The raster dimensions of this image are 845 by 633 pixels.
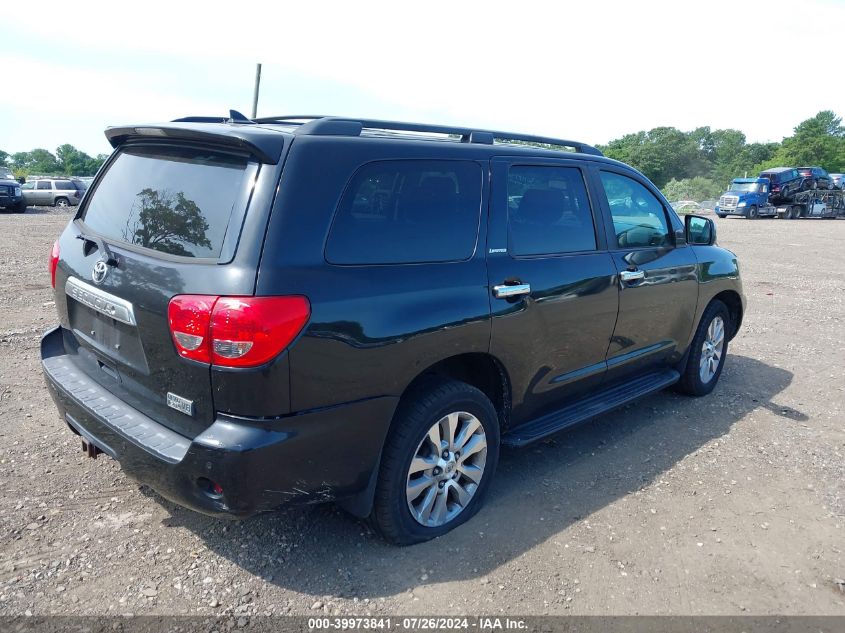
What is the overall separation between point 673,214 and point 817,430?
1.88 m

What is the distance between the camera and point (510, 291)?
10.5ft

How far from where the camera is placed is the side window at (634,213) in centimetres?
414

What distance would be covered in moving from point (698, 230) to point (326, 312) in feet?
11.3

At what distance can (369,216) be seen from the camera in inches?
108

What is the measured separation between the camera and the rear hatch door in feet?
8.02

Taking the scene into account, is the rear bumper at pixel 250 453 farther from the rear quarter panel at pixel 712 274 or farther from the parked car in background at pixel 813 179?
the parked car in background at pixel 813 179

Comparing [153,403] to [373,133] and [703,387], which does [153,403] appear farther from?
[703,387]

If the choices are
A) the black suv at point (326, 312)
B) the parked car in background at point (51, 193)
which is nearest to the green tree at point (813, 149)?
the parked car in background at point (51, 193)

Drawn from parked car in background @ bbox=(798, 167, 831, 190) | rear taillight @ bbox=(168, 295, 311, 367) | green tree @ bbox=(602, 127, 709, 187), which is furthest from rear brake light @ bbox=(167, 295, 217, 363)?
green tree @ bbox=(602, 127, 709, 187)

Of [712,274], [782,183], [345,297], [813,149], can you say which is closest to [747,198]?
[782,183]

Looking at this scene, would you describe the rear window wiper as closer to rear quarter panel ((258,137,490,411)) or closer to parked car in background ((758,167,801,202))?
rear quarter panel ((258,137,490,411))

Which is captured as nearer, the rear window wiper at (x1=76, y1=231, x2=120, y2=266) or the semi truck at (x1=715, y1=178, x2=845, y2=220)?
the rear window wiper at (x1=76, y1=231, x2=120, y2=266)

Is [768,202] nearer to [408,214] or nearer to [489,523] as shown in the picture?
[489,523]

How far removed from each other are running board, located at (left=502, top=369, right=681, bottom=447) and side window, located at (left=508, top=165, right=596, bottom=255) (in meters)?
0.96
